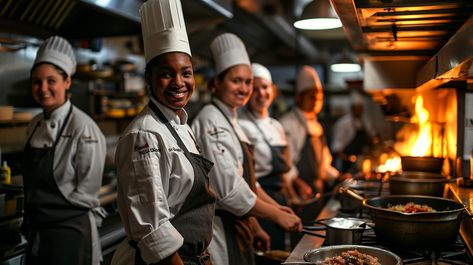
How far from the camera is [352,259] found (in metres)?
1.53

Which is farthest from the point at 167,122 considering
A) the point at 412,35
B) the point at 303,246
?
the point at 412,35

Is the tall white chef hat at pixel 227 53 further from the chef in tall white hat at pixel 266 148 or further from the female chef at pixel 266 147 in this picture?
the chef in tall white hat at pixel 266 148

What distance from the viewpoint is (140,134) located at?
173cm

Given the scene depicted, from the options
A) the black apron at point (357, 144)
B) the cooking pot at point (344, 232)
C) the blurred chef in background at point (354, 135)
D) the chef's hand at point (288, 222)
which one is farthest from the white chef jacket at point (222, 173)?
the black apron at point (357, 144)

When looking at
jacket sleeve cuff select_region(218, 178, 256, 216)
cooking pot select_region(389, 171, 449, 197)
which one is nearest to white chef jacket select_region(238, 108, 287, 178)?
jacket sleeve cuff select_region(218, 178, 256, 216)

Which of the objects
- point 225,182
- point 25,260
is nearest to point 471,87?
point 225,182

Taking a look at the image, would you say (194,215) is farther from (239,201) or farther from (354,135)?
(354,135)

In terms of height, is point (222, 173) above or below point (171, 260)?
above

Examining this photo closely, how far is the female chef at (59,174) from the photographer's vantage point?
2.69 meters

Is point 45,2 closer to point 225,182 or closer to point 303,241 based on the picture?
point 225,182

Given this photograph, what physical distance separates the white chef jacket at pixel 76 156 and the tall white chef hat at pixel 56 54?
242 millimetres

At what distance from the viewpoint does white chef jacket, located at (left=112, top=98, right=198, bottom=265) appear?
1.65 meters

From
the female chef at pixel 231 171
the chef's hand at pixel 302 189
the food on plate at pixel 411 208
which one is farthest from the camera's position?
the chef's hand at pixel 302 189

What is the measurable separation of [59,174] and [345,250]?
1719 millimetres
